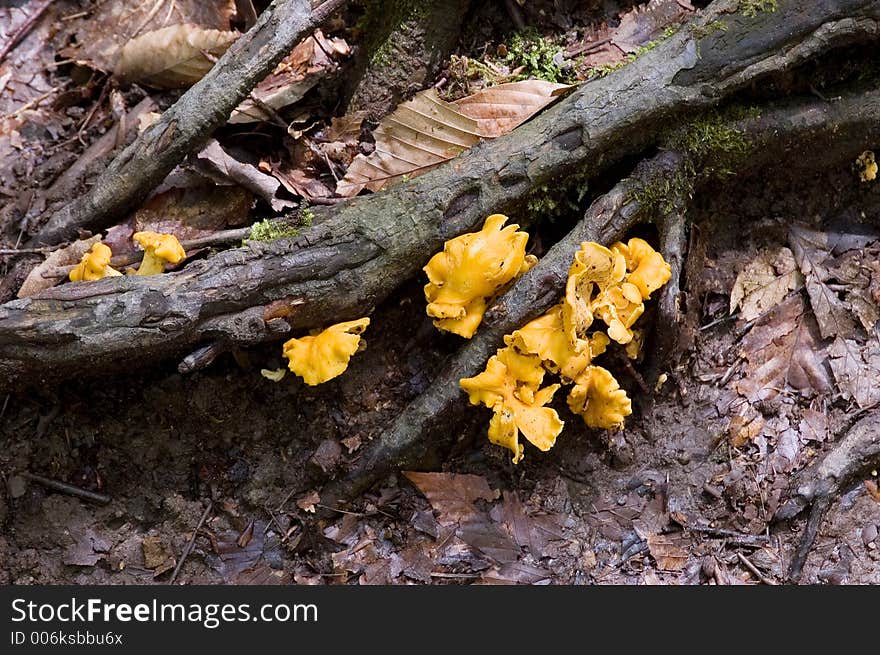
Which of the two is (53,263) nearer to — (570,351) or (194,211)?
(194,211)

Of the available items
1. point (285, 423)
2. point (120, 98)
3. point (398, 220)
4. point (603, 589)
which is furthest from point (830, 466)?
point (120, 98)

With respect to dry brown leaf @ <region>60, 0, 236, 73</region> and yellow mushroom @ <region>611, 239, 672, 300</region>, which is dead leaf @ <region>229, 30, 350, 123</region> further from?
yellow mushroom @ <region>611, 239, 672, 300</region>

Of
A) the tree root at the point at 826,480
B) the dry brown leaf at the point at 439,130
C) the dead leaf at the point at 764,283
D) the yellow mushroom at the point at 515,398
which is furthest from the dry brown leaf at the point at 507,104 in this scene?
the tree root at the point at 826,480

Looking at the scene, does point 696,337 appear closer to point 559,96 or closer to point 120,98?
point 559,96

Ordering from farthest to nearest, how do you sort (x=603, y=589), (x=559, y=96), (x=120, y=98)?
1. (x=120, y=98)
2. (x=559, y=96)
3. (x=603, y=589)

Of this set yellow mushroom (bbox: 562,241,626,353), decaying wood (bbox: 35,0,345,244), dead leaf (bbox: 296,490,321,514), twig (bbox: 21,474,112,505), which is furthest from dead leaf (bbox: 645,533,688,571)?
decaying wood (bbox: 35,0,345,244)

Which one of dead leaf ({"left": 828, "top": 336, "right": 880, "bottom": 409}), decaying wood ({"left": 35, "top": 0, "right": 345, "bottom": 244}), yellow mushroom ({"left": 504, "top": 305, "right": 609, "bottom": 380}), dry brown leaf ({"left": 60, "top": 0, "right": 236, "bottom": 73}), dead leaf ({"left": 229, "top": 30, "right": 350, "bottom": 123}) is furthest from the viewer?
dry brown leaf ({"left": 60, "top": 0, "right": 236, "bottom": 73})
